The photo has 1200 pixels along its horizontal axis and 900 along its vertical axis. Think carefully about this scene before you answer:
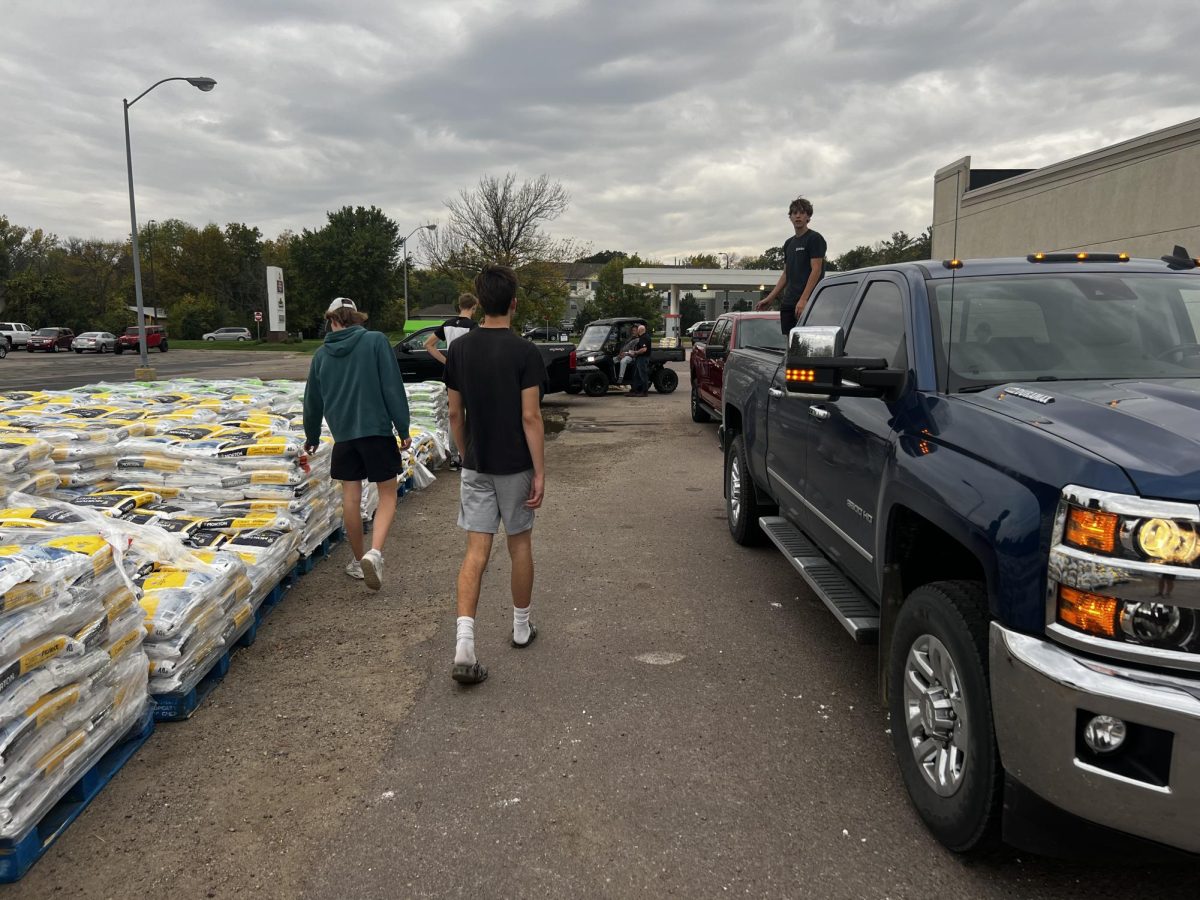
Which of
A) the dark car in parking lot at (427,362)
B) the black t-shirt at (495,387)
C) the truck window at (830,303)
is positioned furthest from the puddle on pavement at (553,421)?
the black t-shirt at (495,387)

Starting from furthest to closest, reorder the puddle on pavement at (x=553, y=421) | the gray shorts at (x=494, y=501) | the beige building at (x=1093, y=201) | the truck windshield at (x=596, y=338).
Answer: the truck windshield at (x=596, y=338) → the beige building at (x=1093, y=201) → the puddle on pavement at (x=553, y=421) → the gray shorts at (x=494, y=501)

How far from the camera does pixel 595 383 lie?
19234mm

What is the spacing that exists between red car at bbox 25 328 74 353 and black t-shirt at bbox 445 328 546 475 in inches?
2260

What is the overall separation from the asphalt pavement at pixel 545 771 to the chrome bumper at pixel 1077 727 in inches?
16.1

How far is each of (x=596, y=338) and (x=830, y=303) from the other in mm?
15028

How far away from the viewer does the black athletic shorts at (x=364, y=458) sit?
17.2ft

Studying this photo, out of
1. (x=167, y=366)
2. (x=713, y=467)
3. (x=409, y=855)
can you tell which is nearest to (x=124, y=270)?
(x=167, y=366)

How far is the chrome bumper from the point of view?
6.13ft

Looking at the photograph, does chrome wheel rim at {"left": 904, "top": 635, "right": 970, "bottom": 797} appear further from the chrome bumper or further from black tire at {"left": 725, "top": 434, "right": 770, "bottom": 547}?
black tire at {"left": 725, "top": 434, "right": 770, "bottom": 547}

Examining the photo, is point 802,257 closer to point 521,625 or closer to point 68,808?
point 521,625

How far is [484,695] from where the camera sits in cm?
377

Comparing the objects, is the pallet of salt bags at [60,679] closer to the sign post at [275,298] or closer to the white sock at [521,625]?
the white sock at [521,625]

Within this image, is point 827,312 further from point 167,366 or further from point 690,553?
point 167,366

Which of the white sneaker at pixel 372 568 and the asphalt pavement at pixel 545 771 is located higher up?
the white sneaker at pixel 372 568
